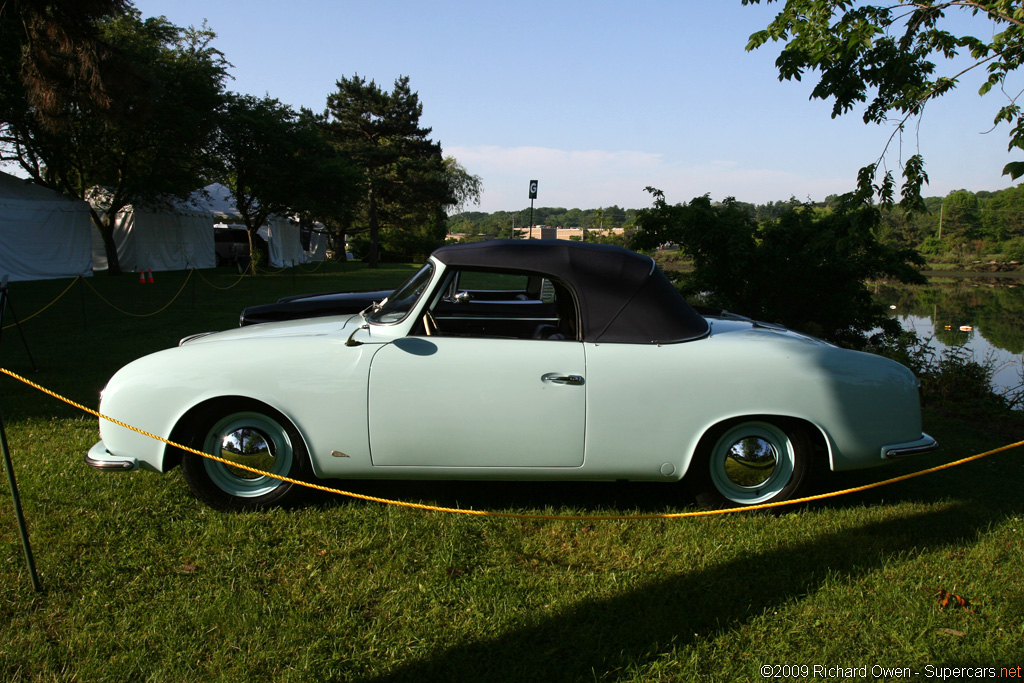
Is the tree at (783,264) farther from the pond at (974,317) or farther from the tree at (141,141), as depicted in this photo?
the tree at (141,141)

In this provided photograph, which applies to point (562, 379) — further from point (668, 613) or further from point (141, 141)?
point (141, 141)

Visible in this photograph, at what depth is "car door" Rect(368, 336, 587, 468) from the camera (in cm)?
337

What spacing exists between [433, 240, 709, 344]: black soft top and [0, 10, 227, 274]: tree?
814 inches

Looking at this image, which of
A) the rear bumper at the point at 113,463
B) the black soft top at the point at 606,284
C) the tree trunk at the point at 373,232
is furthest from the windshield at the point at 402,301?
the tree trunk at the point at 373,232

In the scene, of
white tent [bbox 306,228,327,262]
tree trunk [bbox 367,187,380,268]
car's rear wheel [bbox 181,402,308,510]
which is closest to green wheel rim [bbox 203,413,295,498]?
car's rear wheel [bbox 181,402,308,510]

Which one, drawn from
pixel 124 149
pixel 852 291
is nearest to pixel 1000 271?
pixel 852 291

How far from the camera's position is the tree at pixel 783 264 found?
8.85 metres

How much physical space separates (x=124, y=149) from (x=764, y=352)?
2502 cm

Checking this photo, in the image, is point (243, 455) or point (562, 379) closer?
point (562, 379)

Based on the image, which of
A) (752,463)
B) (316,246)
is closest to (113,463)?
(752,463)

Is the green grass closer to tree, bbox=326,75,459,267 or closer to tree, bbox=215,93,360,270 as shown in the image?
tree, bbox=215,93,360,270

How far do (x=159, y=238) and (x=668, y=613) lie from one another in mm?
28635

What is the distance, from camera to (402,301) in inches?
151

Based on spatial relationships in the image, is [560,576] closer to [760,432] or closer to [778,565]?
[778,565]
